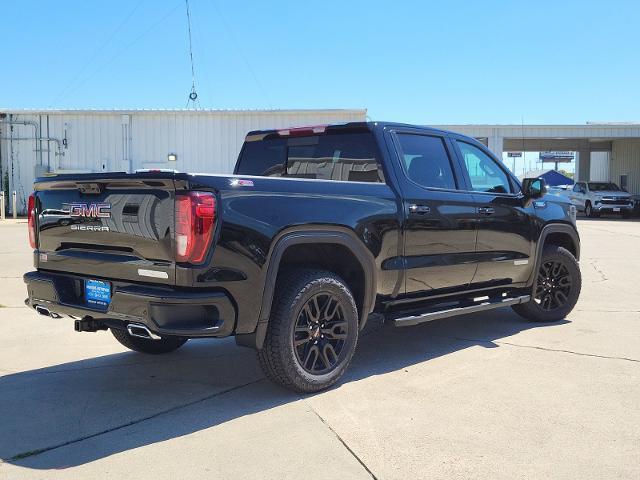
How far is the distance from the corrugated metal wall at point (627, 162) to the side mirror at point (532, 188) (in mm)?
32898

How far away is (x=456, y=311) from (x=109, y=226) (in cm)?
290

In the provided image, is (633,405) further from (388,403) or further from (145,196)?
(145,196)

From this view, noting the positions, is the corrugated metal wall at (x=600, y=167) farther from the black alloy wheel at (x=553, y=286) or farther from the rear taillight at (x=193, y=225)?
the rear taillight at (x=193, y=225)

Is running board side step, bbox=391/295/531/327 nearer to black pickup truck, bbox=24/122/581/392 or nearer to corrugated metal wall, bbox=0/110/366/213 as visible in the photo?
black pickup truck, bbox=24/122/581/392

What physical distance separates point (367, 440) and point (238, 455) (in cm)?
73

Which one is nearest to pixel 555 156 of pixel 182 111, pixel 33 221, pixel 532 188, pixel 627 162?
pixel 627 162

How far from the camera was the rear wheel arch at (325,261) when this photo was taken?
3.85 metres

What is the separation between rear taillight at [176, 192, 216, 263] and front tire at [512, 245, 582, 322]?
13.8ft

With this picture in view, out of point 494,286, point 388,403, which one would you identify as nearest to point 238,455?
point 388,403

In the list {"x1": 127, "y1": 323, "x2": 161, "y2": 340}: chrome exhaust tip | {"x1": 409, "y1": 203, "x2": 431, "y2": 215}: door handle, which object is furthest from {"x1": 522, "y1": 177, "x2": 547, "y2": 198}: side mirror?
{"x1": 127, "y1": 323, "x2": 161, "y2": 340}: chrome exhaust tip

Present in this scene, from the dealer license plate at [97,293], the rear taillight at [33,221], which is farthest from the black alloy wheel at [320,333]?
the rear taillight at [33,221]

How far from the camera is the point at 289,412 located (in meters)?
3.92

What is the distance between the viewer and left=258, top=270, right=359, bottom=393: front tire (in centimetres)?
397

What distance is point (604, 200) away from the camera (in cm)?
2886
